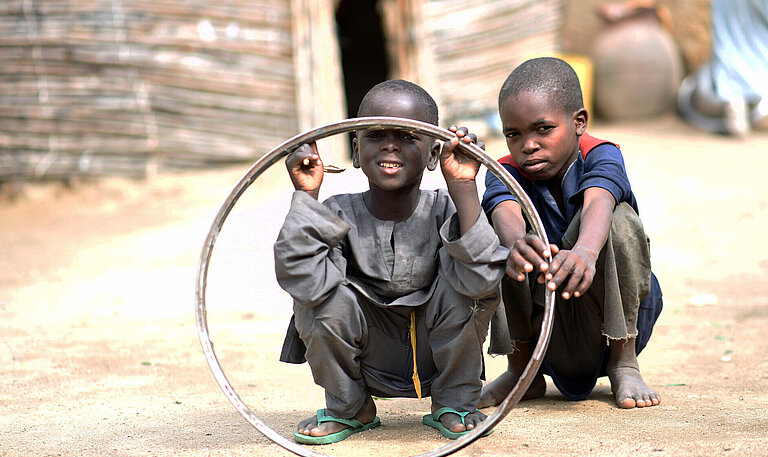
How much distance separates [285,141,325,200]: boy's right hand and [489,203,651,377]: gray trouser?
71 centimetres

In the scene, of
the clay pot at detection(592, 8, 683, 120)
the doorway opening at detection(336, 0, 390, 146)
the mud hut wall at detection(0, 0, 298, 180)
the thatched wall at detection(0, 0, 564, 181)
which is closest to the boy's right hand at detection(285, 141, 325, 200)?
the thatched wall at detection(0, 0, 564, 181)

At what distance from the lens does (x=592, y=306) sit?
8.38ft

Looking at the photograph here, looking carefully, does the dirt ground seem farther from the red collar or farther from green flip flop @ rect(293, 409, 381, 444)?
the red collar

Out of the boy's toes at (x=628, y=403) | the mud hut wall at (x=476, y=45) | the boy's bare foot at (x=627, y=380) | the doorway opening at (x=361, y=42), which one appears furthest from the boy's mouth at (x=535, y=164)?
the doorway opening at (x=361, y=42)

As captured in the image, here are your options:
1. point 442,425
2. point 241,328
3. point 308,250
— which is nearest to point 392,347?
point 442,425

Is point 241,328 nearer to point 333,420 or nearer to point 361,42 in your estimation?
point 333,420

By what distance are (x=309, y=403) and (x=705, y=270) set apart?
10.6 feet

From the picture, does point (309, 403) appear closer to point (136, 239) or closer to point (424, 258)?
point (424, 258)

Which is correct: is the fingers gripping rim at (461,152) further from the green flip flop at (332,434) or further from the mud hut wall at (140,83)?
the mud hut wall at (140,83)

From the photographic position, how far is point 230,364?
11.2 ft

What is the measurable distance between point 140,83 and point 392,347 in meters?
6.27

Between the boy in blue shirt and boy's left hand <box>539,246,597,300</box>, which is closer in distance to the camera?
boy's left hand <box>539,246,597,300</box>

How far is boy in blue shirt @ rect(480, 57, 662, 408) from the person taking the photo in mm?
2438

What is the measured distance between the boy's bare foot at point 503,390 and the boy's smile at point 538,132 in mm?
723
